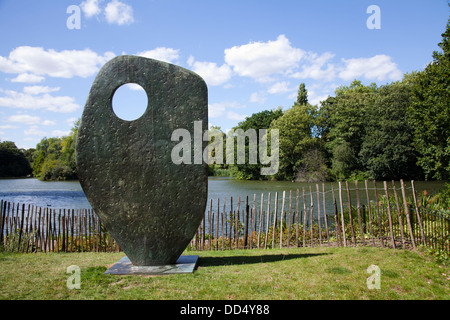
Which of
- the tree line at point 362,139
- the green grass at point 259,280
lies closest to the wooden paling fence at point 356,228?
the green grass at point 259,280

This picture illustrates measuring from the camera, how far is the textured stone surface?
581cm

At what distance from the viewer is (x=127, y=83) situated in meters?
5.86

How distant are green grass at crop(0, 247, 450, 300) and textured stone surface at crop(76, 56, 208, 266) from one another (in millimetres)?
1002

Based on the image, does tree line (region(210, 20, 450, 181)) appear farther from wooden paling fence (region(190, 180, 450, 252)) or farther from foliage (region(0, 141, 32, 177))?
foliage (region(0, 141, 32, 177))

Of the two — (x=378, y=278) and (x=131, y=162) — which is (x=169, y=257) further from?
(x=378, y=278)

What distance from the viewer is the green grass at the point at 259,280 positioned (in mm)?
4617

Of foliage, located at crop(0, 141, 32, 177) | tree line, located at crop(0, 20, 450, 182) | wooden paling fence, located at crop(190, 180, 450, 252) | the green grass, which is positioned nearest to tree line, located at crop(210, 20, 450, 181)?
tree line, located at crop(0, 20, 450, 182)

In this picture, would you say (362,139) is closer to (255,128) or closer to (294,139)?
(294,139)

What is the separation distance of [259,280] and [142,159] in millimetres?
2935

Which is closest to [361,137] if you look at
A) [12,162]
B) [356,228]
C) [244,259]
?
[356,228]

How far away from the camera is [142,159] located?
5.82 m
